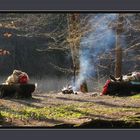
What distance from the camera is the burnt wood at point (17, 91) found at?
6.86 meters

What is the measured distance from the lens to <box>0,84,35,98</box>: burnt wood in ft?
22.5

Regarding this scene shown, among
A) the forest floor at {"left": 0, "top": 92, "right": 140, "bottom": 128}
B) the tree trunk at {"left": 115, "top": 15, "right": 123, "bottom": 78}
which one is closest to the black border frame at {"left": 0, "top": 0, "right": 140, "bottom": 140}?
the forest floor at {"left": 0, "top": 92, "right": 140, "bottom": 128}

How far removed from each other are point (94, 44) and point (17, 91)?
1.02 m

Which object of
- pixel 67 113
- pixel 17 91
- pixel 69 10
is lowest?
pixel 67 113

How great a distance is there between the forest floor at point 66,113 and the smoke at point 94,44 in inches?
11.4

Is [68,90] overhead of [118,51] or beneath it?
beneath

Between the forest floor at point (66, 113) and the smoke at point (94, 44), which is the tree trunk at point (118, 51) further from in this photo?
the forest floor at point (66, 113)

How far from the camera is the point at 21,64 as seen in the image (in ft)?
22.5

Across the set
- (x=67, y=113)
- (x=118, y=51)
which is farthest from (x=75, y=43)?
(x=67, y=113)

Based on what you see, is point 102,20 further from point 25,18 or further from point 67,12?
point 25,18

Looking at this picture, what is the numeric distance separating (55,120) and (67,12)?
1211mm

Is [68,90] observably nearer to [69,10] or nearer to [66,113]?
[66,113]

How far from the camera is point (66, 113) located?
22.3 ft

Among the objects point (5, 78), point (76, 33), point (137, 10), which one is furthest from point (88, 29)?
point (5, 78)
